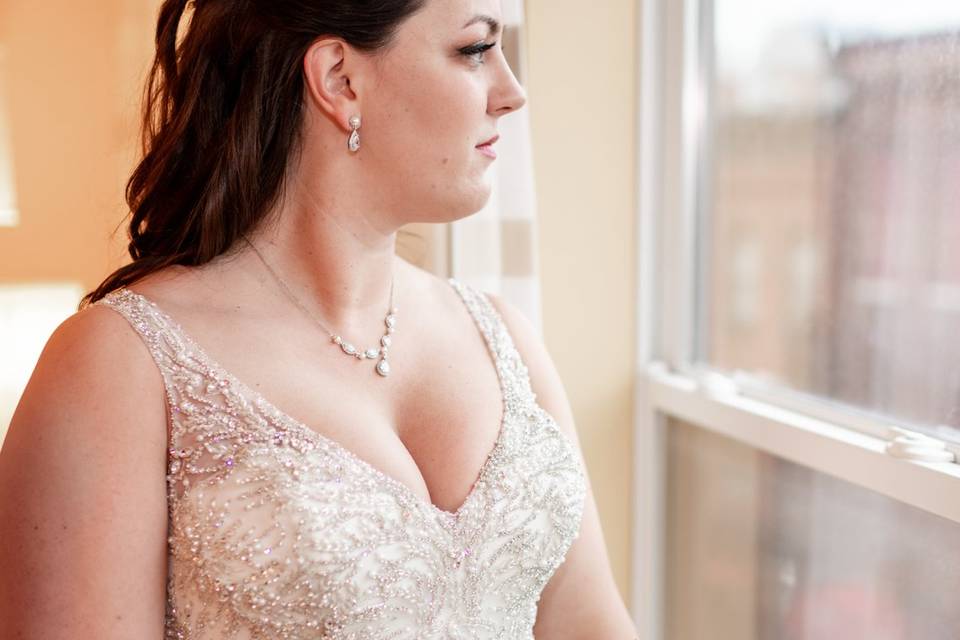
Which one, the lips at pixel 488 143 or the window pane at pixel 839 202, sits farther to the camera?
the window pane at pixel 839 202

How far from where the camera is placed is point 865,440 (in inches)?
56.6

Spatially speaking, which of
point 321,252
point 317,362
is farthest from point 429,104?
point 317,362

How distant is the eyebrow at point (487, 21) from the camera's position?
1.18m

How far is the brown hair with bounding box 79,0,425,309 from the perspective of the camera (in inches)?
45.6

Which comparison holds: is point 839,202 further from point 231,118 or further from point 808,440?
point 231,118

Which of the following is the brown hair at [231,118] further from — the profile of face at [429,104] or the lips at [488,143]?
the lips at [488,143]

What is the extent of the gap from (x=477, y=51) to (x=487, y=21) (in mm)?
39

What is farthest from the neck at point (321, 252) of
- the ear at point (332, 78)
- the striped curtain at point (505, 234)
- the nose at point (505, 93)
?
the striped curtain at point (505, 234)

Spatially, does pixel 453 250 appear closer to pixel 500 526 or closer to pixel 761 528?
pixel 500 526

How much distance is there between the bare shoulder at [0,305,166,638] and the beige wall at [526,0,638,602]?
1030mm

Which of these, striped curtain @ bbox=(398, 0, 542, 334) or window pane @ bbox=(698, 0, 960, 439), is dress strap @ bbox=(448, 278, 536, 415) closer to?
striped curtain @ bbox=(398, 0, 542, 334)

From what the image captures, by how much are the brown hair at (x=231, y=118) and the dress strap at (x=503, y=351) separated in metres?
0.36

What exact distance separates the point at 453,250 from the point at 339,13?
2.02ft

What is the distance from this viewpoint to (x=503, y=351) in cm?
138
